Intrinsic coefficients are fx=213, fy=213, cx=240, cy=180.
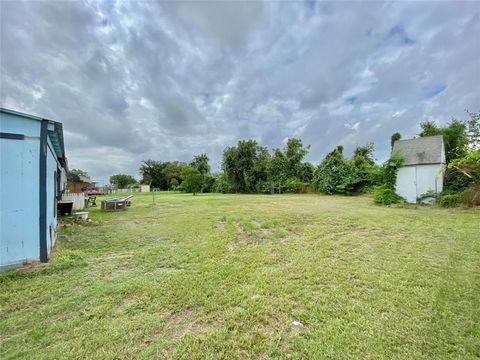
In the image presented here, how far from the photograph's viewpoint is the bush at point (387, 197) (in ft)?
44.1

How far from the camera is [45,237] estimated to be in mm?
4008

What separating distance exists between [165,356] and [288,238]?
4.33 m

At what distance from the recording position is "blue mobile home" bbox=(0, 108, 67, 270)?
362cm

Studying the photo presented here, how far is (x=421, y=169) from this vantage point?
14.1 metres

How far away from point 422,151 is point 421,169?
1.45m

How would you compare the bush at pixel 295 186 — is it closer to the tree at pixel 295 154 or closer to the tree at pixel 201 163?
the tree at pixel 295 154

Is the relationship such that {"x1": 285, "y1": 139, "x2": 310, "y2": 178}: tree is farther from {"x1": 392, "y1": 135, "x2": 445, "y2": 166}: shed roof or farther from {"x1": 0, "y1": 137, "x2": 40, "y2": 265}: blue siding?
{"x1": 0, "y1": 137, "x2": 40, "y2": 265}: blue siding

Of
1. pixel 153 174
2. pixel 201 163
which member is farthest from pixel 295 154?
pixel 153 174

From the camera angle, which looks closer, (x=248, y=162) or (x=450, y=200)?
(x=450, y=200)

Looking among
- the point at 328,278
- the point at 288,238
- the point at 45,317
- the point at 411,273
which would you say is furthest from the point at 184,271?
the point at 411,273

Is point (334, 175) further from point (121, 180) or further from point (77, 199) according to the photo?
point (121, 180)

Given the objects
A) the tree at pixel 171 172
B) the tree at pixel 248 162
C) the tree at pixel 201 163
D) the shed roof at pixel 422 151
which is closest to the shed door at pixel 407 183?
the shed roof at pixel 422 151

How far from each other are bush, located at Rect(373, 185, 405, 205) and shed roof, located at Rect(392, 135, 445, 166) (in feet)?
8.08

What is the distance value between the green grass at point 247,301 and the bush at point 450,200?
839cm
